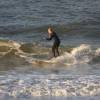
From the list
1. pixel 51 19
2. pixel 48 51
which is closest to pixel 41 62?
pixel 48 51

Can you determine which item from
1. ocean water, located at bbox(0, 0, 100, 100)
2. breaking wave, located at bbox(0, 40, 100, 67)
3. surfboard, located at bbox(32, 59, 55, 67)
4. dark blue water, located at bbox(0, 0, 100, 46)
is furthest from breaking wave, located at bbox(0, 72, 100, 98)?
dark blue water, located at bbox(0, 0, 100, 46)

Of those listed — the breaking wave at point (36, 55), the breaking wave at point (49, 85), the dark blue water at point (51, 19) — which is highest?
the breaking wave at point (49, 85)

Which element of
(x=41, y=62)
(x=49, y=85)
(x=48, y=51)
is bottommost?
(x=48, y=51)

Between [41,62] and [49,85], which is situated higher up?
[49,85]

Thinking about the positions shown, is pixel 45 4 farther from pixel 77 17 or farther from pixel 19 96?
pixel 19 96

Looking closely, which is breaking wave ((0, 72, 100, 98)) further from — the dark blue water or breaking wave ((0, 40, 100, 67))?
the dark blue water

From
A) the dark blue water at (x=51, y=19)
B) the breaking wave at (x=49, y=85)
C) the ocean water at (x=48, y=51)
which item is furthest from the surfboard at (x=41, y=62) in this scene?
the dark blue water at (x=51, y=19)

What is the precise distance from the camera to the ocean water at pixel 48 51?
1381 cm

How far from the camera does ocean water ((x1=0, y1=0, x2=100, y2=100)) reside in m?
A: 13.8

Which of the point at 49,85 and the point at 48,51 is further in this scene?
the point at 48,51

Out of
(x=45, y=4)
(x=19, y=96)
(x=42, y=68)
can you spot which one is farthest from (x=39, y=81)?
(x=45, y=4)

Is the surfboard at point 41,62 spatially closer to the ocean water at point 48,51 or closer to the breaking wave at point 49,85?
the ocean water at point 48,51

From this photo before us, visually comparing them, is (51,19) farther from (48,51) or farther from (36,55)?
(36,55)

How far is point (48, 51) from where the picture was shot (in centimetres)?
2212
